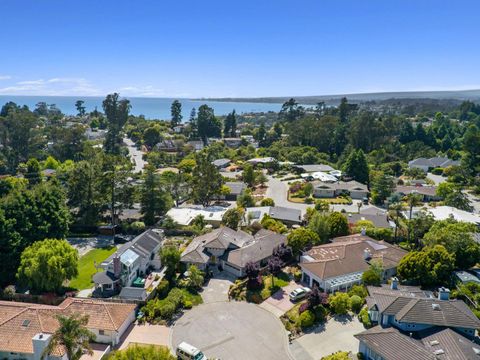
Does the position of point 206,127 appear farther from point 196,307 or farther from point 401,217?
point 196,307

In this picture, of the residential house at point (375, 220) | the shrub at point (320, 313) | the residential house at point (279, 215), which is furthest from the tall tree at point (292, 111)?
the shrub at point (320, 313)

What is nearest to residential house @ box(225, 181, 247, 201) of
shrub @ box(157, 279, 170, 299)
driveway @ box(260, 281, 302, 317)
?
shrub @ box(157, 279, 170, 299)

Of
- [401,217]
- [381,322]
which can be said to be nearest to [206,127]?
[401,217]

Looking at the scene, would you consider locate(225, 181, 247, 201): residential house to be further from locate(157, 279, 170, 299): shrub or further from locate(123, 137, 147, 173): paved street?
locate(157, 279, 170, 299): shrub

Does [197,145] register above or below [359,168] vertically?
below

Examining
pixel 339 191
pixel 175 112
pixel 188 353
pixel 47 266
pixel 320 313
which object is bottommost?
pixel 339 191

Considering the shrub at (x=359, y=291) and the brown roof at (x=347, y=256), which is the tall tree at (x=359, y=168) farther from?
the shrub at (x=359, y=291)

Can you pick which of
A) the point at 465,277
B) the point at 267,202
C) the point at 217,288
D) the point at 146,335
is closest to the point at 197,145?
the point at 267,202

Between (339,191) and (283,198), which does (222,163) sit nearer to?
(283,198)
